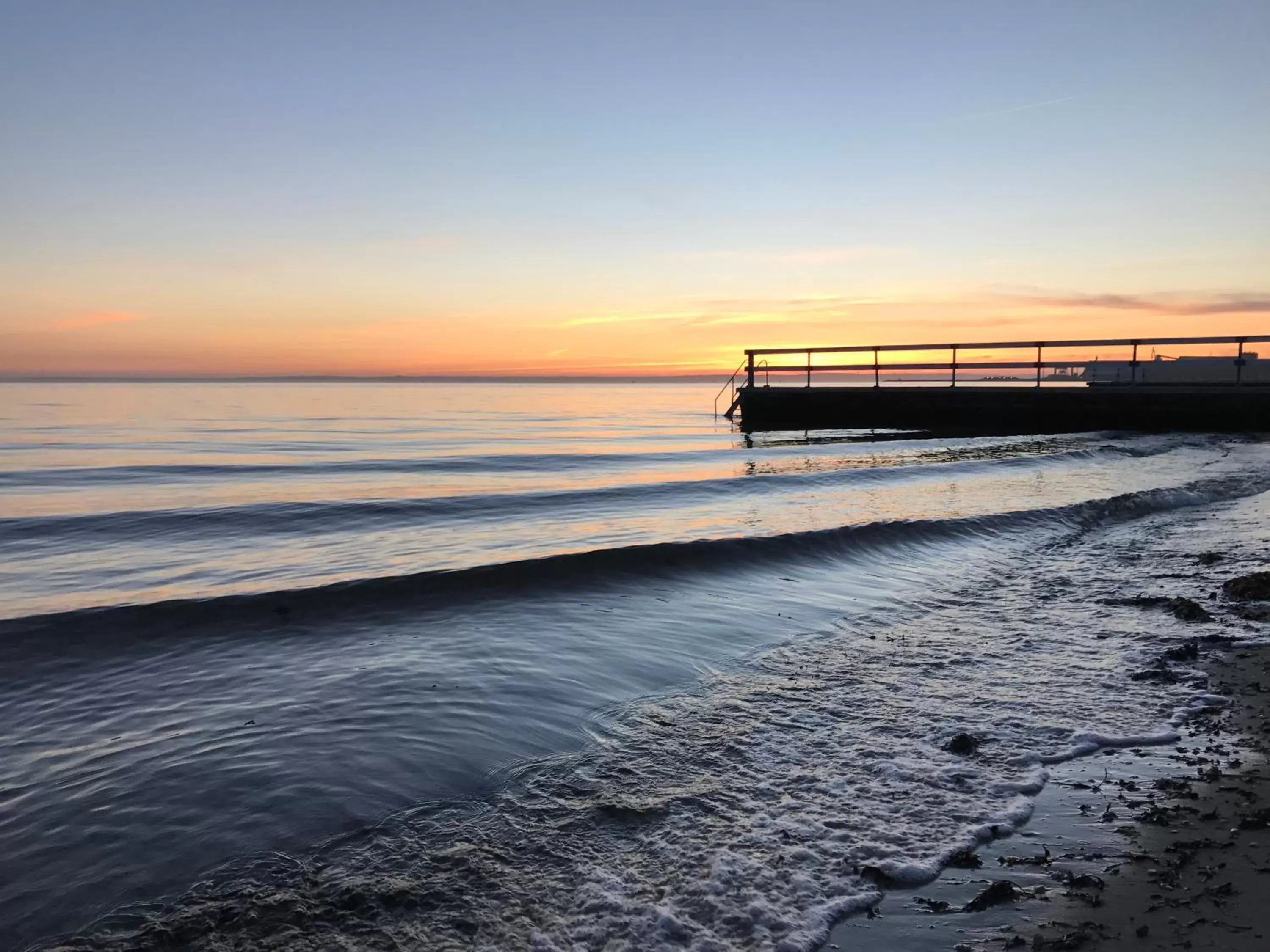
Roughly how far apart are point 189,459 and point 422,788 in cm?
2162

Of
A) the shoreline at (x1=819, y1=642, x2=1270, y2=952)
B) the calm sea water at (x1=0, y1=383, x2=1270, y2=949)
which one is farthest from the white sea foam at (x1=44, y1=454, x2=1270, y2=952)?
the shoreline at (x1=819, y1=642, x2=1270, y2=952)

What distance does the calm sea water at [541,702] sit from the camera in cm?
317

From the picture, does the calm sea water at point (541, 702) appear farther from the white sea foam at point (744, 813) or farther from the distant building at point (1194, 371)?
the distant building at point (1194, 371)

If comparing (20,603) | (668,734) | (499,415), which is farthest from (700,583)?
(499,415)

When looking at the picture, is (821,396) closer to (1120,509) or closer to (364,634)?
(1120,509)

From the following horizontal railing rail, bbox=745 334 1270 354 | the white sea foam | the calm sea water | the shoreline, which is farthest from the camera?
horizontal railing rail, bbox=745 334 1270 354

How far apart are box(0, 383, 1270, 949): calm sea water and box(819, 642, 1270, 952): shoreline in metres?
0.18

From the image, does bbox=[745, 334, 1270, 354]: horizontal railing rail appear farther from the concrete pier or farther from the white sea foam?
the white sea foam

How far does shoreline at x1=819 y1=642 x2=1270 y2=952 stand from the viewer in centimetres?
277

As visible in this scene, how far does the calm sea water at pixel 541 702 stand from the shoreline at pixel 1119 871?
175 mm

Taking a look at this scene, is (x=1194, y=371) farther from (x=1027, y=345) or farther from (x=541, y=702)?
(x=541, y=702)

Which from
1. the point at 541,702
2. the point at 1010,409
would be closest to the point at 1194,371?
the point at 1010,409

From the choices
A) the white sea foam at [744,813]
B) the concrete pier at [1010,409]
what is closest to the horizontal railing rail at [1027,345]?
the concrete pier at [1010,409]

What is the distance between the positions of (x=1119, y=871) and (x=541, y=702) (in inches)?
134
